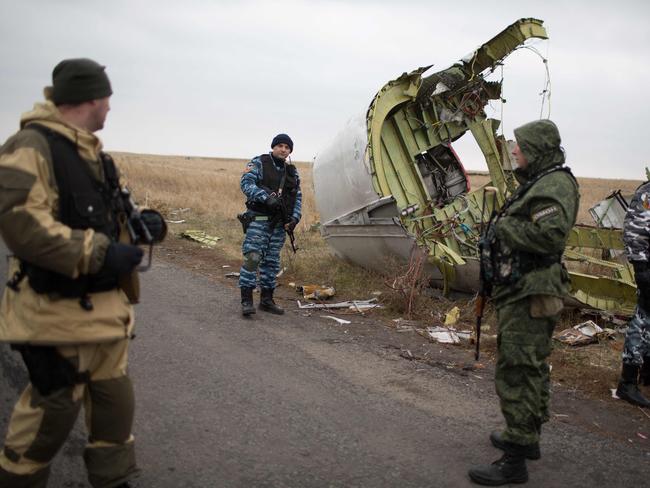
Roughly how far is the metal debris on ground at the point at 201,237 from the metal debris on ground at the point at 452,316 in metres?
5.97

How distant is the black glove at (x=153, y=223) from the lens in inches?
112

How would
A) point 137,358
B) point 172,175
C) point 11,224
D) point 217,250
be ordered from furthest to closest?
point 172,175, point 217,250, point 137,358, point 11,224

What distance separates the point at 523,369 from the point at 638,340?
1845 mm

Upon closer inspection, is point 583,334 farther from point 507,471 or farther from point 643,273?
point 507,471

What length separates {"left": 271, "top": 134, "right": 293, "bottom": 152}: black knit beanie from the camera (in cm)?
689

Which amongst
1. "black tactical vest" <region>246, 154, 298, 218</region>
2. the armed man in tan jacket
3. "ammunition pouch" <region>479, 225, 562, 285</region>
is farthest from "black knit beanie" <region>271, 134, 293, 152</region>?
the armed man in tan jacket

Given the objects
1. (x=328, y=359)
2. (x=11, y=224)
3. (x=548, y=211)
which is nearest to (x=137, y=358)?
(x=328, y=359)

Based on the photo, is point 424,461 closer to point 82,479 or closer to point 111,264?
point 82,479

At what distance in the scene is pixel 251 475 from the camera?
10.8ft

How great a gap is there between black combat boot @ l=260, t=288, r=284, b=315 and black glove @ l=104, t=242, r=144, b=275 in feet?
14.8

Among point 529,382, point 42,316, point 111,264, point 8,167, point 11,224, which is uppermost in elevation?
point 8,167

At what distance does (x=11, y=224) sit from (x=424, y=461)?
2.52 metres

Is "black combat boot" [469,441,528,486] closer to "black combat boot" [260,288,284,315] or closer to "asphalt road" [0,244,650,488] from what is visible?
"asphalt road" [0,244,650,488]

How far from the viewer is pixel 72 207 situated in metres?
2.52
